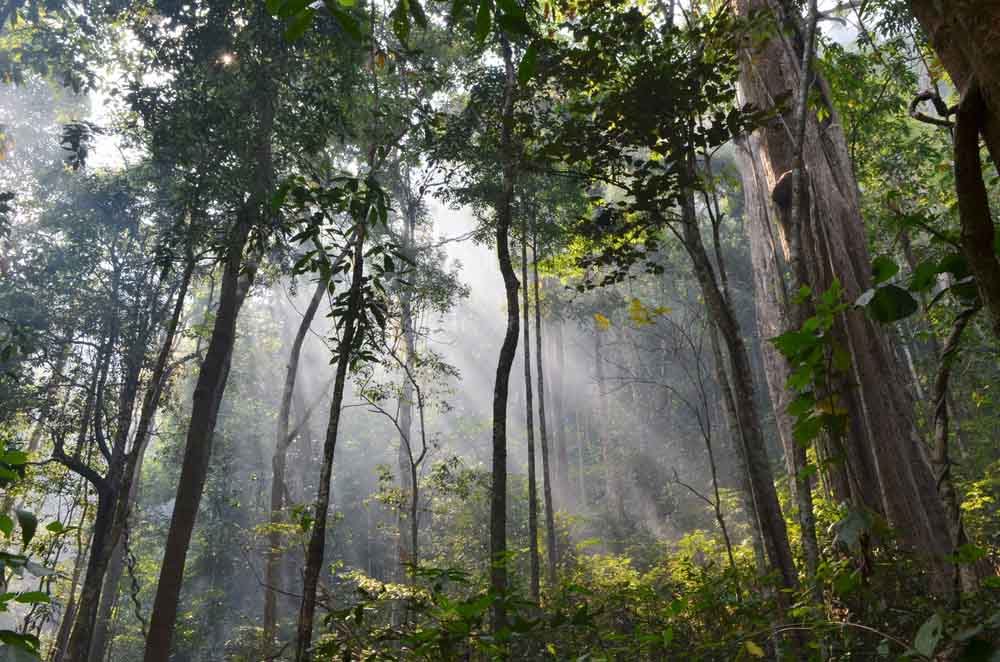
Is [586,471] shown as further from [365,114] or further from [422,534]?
[365,114]

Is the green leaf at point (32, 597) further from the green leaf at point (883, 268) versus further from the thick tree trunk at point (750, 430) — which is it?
the thick tree trunk at point (750, 430)

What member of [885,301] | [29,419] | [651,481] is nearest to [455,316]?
[651,481]

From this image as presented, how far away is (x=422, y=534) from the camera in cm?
2123

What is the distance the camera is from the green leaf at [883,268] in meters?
0.95

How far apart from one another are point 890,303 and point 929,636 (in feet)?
1.58

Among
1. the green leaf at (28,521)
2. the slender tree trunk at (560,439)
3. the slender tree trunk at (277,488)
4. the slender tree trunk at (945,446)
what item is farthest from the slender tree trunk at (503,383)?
the slender tree trunk at (560,439)

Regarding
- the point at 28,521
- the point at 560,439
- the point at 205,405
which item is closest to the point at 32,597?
the point at 28,521

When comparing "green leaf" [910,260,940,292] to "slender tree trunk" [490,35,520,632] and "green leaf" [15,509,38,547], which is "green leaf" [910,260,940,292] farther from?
"slender tree trunk" [490,35,520,632]

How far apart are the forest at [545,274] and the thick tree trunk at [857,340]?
0.03 m

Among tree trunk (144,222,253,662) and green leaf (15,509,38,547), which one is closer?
green leaf (15,509,38,547)

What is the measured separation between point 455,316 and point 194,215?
33495 mm

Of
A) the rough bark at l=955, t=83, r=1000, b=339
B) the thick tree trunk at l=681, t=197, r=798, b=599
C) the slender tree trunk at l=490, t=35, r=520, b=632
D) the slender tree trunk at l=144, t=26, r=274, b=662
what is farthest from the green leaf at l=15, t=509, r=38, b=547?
the slender tree trunk at l=144, t=26, r=274, b=662

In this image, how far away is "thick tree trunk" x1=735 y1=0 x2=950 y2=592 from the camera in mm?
3762

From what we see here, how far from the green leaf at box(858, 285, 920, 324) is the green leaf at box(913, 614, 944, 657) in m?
0.44
